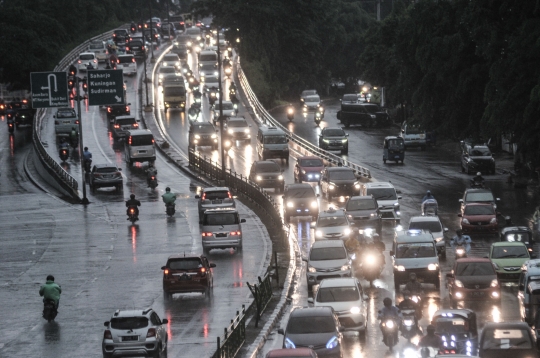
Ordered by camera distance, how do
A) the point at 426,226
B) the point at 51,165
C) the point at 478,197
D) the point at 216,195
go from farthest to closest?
the point at 51,165
the point at 216,195
the point at 478,197
the point at 426,226

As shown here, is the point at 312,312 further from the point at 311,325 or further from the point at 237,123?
the point at 237,123

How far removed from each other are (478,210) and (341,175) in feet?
36.2

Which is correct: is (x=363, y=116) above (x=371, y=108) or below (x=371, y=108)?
below

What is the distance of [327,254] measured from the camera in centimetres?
3694

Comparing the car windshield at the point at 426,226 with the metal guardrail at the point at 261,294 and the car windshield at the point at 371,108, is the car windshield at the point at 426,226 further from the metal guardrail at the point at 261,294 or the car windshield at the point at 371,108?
the car windshield at the point at 371,108

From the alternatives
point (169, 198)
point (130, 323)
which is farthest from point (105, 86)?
point (130, 323)

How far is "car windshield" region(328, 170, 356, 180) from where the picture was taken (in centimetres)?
5681

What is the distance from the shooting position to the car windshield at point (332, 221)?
146 feet

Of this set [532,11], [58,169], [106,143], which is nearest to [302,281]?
[532,11]

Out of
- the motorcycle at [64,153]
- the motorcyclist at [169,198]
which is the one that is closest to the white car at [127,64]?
the motorcycle at [64,153]

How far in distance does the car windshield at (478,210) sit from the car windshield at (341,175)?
10.4m

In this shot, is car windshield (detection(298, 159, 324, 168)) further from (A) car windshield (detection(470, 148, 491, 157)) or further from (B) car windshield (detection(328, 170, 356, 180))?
(A) car windshield (detection(470, 148, 491, 157))

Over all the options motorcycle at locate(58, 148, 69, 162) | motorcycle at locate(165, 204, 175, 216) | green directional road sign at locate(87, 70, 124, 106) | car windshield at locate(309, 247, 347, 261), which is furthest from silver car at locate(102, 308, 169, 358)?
motorcycle at locate(58, 148, 69, 162)

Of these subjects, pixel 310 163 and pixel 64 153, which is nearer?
pixel 310 163
